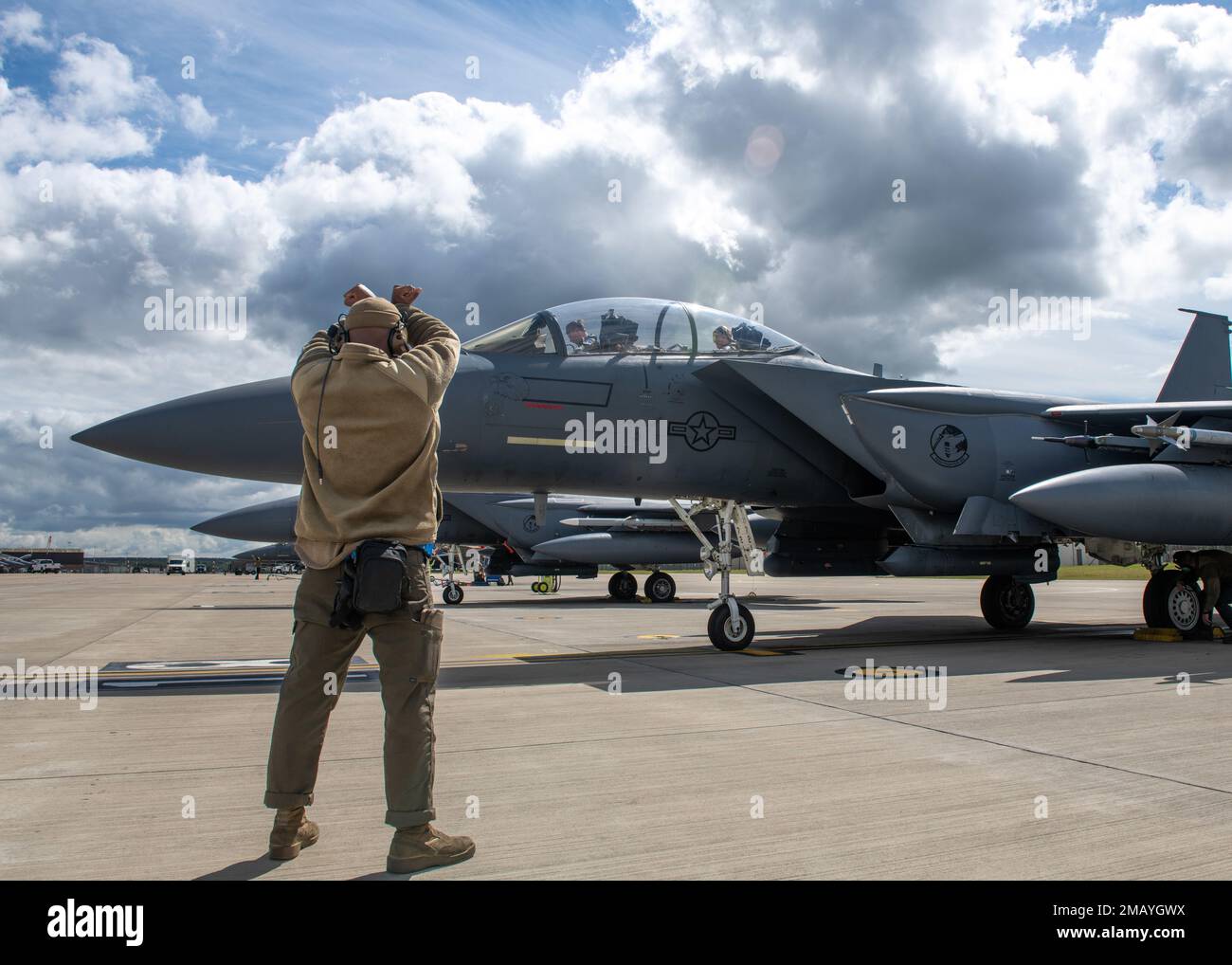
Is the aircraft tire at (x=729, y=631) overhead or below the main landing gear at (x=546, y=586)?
overhead

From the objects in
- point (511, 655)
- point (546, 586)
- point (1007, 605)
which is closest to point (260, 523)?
point (546, 586)

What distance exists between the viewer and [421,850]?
2.70 m

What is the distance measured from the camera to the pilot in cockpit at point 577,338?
832 centimetres

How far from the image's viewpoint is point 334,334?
10.1 feet

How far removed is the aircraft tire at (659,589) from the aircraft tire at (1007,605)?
1055 centimetres

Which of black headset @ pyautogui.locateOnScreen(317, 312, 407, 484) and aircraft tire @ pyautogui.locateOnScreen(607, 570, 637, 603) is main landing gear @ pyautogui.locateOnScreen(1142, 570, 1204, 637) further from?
aircraft tire @ pyautogui.locateOnScreen(607, 570, 637, 603)

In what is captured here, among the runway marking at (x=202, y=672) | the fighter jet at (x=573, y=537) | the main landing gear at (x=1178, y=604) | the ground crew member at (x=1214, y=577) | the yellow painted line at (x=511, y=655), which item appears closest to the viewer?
the runway marking at (x=202, y=672)

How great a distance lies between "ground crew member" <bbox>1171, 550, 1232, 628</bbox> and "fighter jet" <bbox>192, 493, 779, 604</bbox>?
9.55m

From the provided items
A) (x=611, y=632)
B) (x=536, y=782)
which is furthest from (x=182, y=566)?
(x=536, y=782)

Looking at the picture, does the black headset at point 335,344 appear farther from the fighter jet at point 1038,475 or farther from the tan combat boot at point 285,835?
the fighter jet at point 1038,475

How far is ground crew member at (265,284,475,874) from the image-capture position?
2750mm

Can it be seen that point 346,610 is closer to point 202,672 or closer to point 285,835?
point 285,835

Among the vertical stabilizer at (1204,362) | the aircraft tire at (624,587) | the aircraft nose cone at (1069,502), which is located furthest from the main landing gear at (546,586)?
the aircraft nose cone at (1069,502)
